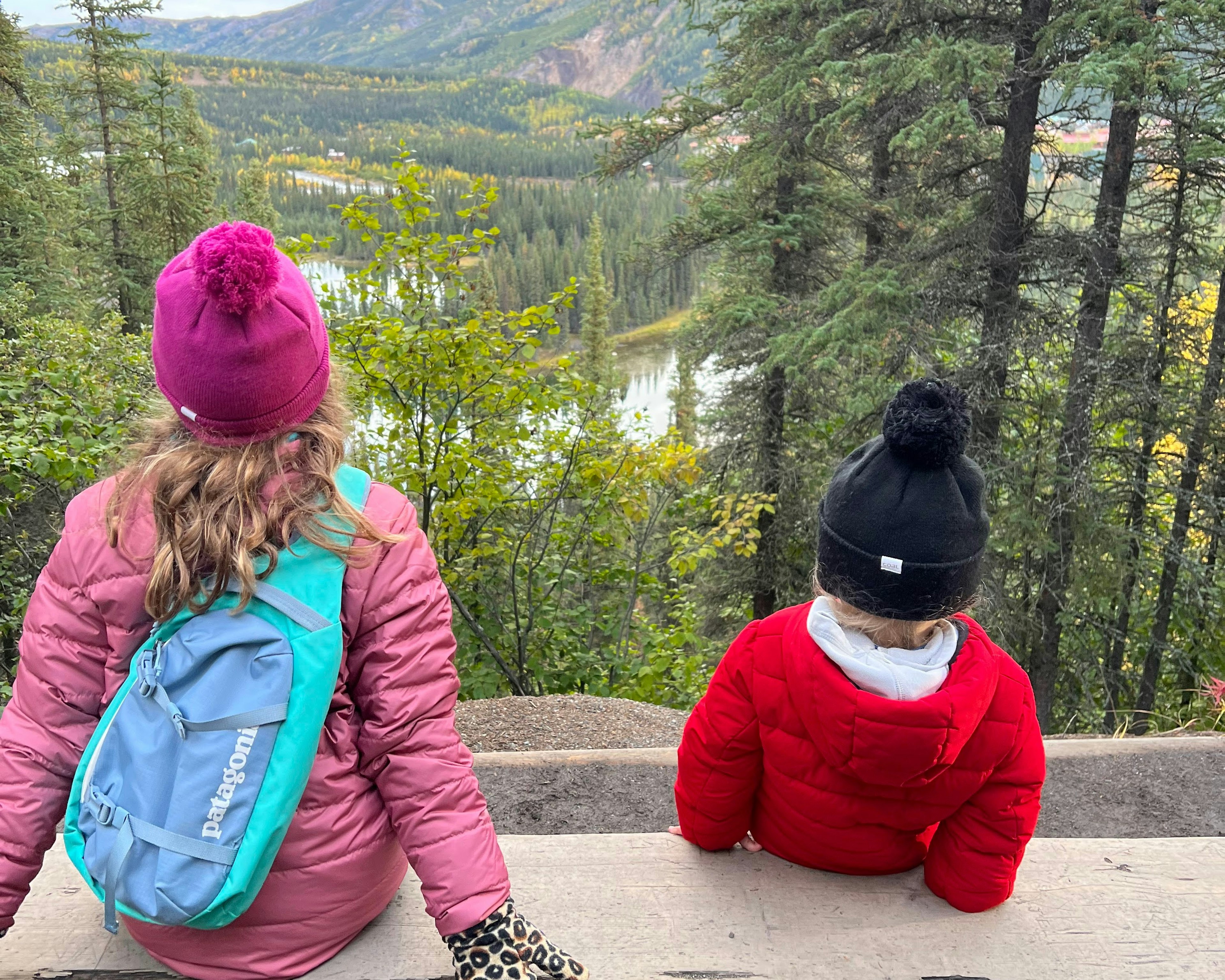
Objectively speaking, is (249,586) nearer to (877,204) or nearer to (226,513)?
(226,513)

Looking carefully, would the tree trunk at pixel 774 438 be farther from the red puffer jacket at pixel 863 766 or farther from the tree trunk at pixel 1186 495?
the red puffer jacket at pixel 863 766

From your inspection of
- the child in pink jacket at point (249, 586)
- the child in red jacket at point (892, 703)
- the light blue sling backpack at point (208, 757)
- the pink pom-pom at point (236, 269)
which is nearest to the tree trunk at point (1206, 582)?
the child in red jacket at point (892, 703)

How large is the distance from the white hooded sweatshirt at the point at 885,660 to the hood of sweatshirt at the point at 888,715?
0.02 m

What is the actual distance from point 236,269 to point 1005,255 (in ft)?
28.2

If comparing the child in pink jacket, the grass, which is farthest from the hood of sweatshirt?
the grass

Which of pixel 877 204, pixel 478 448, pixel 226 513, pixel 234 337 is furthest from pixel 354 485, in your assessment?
pixel 877 204

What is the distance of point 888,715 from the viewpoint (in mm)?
1608

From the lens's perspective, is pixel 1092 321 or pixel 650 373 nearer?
pixel 1092 321

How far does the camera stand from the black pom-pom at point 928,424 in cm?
158

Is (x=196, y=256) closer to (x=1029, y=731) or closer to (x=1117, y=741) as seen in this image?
(x=1029, y=731)

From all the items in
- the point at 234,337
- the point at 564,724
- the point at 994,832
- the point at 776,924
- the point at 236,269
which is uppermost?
the point at 236,269

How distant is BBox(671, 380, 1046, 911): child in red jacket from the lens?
163 cm

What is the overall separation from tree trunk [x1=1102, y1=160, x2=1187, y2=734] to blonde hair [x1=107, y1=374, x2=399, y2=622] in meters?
8.99

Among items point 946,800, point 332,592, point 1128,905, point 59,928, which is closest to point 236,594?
point 332,592
